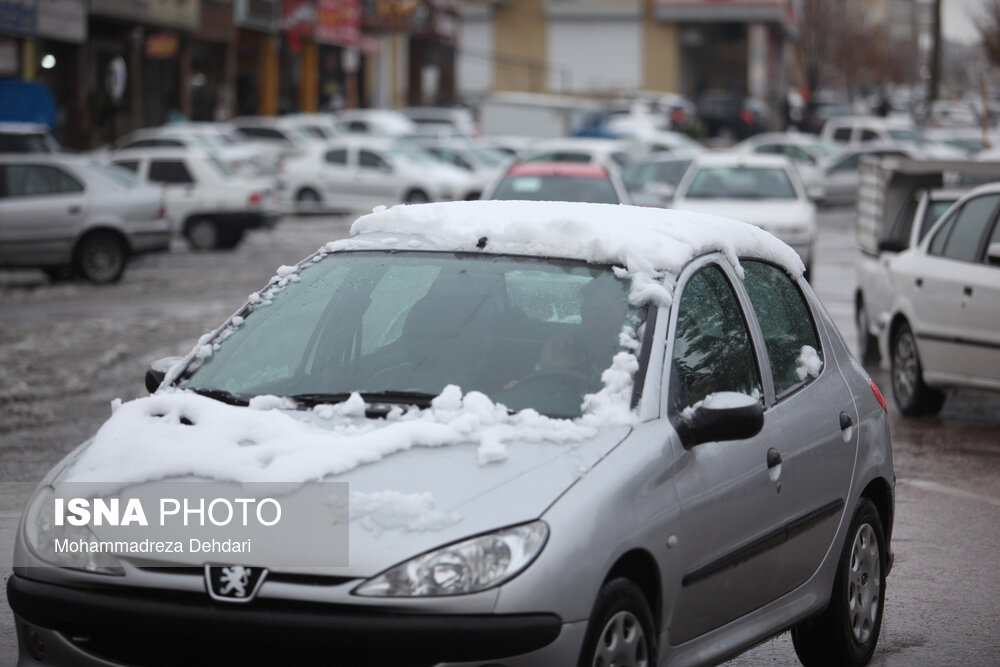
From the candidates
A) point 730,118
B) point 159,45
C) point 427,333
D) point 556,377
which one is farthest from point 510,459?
point 730,118

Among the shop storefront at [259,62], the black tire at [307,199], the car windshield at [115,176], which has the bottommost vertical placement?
the black tire at [307,199]

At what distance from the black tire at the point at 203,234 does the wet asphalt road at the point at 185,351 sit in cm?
172

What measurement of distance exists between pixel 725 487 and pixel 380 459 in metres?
1.11

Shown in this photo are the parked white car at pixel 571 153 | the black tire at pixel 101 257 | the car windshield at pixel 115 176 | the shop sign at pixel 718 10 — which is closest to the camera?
the black tire at pixel 101 257

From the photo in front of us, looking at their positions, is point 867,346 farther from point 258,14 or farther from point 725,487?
point 258,14

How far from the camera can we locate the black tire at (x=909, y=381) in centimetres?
1202

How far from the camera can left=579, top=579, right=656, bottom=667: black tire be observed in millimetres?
4398

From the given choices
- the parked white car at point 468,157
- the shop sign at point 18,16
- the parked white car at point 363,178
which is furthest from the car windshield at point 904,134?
the shop sign at point 18,16

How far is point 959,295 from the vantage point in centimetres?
1155

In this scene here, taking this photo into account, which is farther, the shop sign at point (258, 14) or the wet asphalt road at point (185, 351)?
the shop sign at point (258, 14)

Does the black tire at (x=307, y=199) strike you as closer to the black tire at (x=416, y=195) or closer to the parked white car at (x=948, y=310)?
the black tire at (x=416, y=195)

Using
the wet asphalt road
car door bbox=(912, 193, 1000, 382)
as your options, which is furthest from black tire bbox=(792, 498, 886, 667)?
car door bbox=(912, 193, 1000, 382)

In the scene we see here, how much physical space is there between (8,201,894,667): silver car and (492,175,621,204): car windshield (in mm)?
13710

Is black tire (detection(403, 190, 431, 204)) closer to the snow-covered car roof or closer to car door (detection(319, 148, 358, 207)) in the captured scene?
car door (detection(319, 148, 358, 207))
